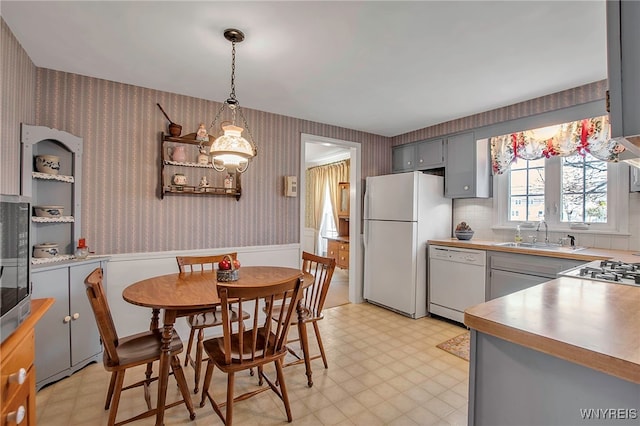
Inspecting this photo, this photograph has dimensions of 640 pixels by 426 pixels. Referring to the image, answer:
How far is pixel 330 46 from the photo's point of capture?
2.12 m

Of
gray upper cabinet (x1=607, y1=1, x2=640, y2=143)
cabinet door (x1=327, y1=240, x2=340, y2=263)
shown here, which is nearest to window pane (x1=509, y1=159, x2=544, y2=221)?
gray upper cabinet (x1=607, y1=1, x2=640, y2=143)

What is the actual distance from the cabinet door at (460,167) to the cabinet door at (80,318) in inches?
149

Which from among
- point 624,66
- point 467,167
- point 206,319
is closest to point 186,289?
point 206,319

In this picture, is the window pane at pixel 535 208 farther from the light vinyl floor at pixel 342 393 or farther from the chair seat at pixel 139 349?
the chair seat at pixel 139 349

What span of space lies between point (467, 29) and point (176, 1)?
173cm

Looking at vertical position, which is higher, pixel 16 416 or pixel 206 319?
pixel 16 416

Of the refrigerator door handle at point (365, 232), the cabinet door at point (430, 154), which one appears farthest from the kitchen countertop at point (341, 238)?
the cabinet door at point (430, 154)

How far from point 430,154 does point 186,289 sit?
340cm

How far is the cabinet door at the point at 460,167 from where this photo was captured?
3.62 metres

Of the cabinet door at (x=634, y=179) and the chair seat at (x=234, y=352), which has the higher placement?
the cabinet door at (x=634, y=179)

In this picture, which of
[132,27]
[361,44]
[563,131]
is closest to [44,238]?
[132,27]

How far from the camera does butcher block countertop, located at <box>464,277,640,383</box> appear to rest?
30.8 inches

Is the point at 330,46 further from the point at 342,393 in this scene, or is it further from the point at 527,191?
the point at 527,191

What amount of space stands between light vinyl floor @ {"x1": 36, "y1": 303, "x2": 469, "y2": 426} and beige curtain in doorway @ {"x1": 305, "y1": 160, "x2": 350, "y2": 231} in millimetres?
3926
